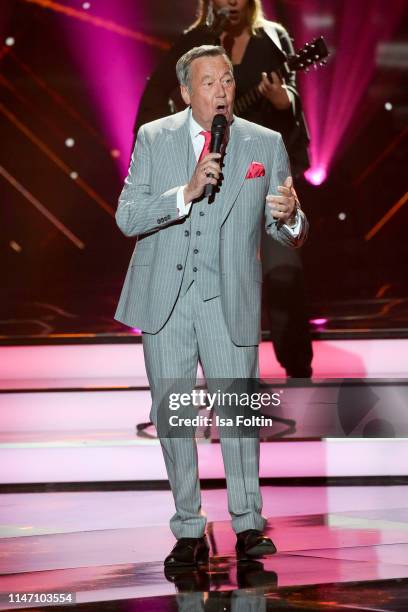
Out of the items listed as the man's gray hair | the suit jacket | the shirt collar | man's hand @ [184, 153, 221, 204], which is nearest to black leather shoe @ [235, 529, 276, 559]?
the suit jacket

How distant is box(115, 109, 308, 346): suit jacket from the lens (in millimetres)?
2670

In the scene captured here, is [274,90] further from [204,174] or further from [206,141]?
[204,174]

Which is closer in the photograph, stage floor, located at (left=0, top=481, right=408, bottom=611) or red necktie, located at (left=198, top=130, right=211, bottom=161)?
stage floor, located at (left=0, top=481, right=408, bottom=611)

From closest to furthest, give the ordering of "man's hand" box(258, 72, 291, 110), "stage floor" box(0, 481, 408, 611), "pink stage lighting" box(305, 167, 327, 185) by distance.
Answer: "stage floor" box(0, 481, 408, 611)
"man's hand" box(258, 72, 291, 110)
"pink stage lighting" box(305, 167, 327, 185)

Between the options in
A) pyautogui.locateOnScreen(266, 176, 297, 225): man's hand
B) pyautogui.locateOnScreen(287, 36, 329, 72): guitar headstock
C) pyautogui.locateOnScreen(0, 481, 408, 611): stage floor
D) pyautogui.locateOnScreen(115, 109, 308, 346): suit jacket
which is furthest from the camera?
pyautogui.locateOnScreen(287, 36, 329, 72): guitar headstock

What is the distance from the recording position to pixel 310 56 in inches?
145

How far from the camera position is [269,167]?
9.07 ft

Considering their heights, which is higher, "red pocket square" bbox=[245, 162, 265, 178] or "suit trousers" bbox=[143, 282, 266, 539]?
"red pocket square" bbox=[245, 162, 265, 178]

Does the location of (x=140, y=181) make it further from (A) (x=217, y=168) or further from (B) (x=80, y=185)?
(B) (x=80, y=185)

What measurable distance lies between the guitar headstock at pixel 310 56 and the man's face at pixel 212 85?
38.7 inches

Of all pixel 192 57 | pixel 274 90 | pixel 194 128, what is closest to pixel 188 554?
pixel 194 128

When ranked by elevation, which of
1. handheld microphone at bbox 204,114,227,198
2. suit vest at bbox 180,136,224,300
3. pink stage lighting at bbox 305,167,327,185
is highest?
pink stage lighting at bbox 305,167,327,185

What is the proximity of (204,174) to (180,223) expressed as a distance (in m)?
0.23

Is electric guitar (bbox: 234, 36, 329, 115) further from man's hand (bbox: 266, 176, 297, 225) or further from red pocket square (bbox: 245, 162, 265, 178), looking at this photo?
man's hand (bbox: 266, 176, 297, 225)
